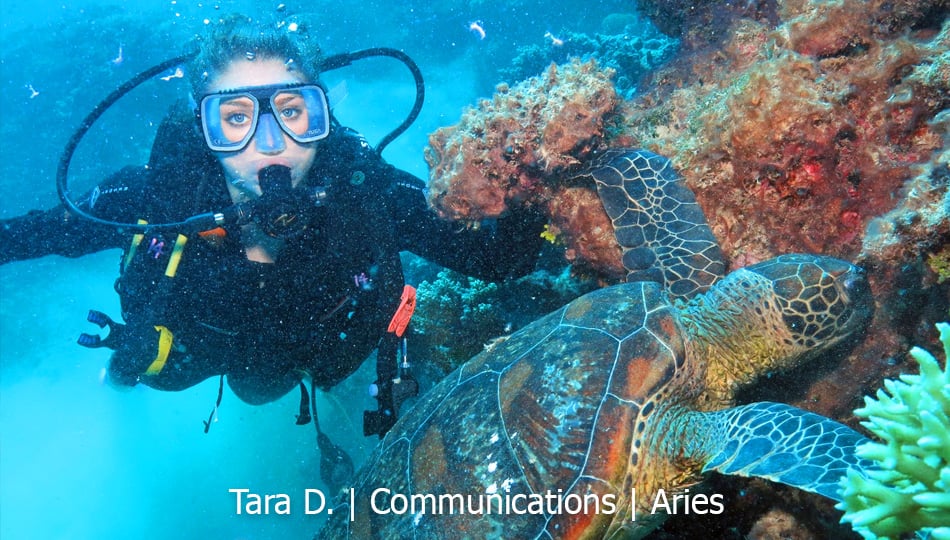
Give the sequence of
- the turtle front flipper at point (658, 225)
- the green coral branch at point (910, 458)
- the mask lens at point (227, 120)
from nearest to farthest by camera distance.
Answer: the green coral branch at point (910, 458) < the turtle front flipper at point (658, 225) < the mask lens at point (227, 120)

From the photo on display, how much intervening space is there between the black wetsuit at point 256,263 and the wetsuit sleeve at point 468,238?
0.01 m

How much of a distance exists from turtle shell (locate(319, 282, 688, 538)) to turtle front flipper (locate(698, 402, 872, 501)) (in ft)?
0.99

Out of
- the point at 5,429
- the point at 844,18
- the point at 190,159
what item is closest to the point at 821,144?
the point at 844,18

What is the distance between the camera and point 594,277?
3318mm

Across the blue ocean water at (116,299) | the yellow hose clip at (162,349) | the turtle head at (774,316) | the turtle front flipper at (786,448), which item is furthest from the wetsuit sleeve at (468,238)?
the blue ocean water at (116,299)

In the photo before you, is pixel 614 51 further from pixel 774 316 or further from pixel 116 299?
pixel 116 299

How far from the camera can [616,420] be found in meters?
2.00

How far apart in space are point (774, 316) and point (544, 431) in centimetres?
131

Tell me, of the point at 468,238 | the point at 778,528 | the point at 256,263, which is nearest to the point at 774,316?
the point at 778,528

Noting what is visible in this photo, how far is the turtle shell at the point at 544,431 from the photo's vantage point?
1.97 metres

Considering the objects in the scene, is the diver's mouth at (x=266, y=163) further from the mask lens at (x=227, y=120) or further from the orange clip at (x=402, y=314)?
the orange clip at (x=402, y=314)

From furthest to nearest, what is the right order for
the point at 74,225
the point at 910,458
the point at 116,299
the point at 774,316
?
the point at 116,299 → the point at 74,225 → the point at 774,316 → the point at 910,458

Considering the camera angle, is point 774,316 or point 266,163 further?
point 266,163

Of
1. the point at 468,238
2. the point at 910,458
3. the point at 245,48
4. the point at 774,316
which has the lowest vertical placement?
the point at 910,458
